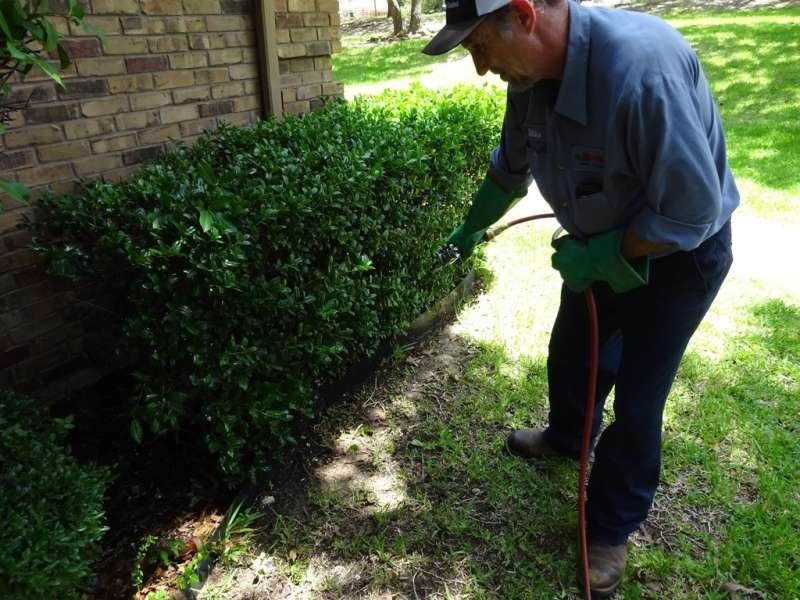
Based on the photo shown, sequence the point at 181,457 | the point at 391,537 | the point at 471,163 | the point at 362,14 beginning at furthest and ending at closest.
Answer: the point at 362,14 < the point at 471,163 < the point at 181,457 < the point at 391,537

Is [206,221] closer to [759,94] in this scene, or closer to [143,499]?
[143,499]

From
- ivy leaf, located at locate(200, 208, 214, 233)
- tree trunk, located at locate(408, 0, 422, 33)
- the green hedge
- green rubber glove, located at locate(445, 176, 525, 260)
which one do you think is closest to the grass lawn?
the green hedge

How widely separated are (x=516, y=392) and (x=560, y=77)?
1.86m

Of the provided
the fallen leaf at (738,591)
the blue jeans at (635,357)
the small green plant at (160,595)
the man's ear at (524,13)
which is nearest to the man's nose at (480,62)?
the man's ear at (524,13)

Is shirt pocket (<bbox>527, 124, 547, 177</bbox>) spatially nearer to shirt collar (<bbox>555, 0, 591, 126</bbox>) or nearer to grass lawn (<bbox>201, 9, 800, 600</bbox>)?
shirt collar (<bbox>555, 0, 591, 126</bbox>)

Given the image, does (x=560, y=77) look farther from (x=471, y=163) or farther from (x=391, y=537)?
(x=471, y=163)

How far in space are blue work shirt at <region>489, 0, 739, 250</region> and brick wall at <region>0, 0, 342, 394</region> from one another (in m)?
1.99

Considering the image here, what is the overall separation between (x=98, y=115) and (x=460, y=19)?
6.50 feet

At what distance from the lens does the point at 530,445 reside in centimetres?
278

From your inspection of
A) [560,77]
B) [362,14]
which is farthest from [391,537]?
[362,14]

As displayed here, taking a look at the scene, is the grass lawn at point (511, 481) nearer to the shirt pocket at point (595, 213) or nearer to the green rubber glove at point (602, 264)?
the green rubber glove at point (602, 264)

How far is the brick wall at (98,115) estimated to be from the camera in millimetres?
2605

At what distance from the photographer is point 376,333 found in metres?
3.08

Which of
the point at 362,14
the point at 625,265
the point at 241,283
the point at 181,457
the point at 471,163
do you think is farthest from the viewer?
the point at 362,14
